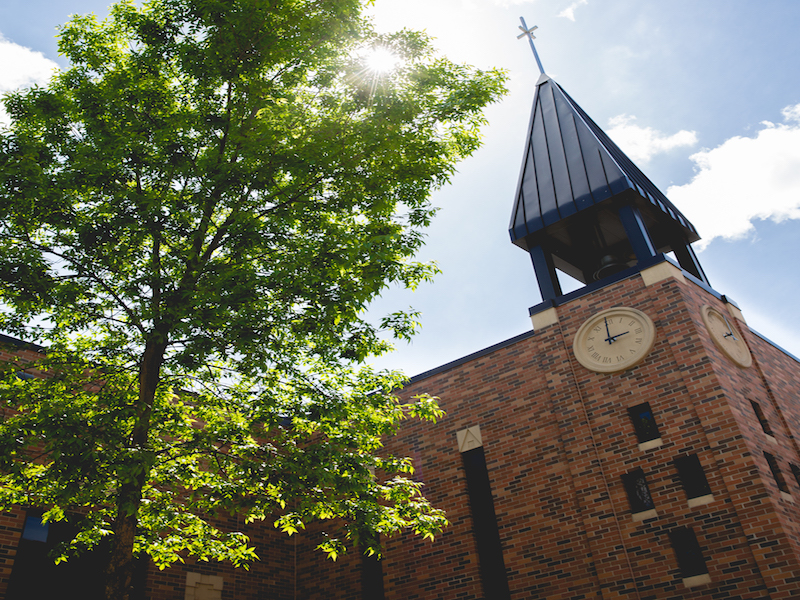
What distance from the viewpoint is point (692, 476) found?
10664 millimetres

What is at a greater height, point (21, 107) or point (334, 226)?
point (21, 107)

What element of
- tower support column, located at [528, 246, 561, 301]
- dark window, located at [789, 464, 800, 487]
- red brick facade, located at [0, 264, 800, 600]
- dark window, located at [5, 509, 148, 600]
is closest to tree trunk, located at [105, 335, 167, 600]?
dark window, located at [5, 509, 148, 600]

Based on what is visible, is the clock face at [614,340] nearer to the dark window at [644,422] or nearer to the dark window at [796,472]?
the dark window at [644,422]

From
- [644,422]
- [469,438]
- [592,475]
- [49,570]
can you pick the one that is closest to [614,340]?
[644,422]

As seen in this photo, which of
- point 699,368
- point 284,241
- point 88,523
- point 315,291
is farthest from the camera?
point 699,368

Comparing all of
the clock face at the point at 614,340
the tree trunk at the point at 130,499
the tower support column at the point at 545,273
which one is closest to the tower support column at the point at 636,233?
the clock face at the point at 614,340

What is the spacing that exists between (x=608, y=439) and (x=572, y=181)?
6.61 metres

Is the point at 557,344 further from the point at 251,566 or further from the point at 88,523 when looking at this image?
the point at 88,523

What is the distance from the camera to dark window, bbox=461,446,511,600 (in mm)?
12083

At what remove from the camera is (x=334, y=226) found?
7785 mm

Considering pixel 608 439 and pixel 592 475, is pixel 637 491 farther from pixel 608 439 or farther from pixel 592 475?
pixel 608 439

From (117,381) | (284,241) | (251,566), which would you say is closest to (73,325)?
(117,381)

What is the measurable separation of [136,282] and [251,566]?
9602 millimetres

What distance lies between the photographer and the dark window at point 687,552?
9.97m
